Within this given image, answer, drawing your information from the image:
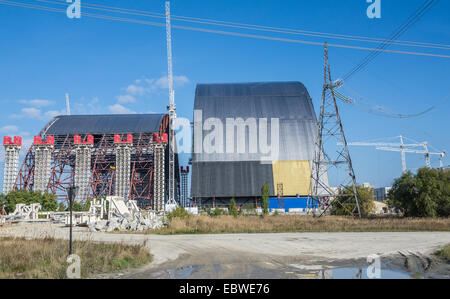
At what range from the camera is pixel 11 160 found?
202ft

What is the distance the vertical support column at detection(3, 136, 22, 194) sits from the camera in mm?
60344

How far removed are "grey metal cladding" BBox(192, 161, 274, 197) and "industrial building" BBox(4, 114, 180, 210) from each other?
649cm

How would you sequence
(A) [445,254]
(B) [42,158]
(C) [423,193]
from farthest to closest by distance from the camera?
(B) [42,158], (C) [423,193], (A) [445,254]

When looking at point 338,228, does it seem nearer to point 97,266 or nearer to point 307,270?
point 307,270

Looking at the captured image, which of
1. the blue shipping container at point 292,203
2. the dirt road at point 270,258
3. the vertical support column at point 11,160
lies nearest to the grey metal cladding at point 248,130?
the blue shipping container at point 292,203

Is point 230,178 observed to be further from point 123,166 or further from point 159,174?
point 123,166

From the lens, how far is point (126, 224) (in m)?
28.9

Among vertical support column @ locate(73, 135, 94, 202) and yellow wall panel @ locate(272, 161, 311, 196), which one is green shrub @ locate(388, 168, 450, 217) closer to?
yellow wall panel @ locate(272, 161, 311, 196)

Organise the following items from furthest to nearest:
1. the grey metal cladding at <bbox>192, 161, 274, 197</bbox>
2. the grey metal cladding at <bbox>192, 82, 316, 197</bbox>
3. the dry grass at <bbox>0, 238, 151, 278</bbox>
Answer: the grey metal cladding at <bbox>192, 82, 316, 197</bbox> < the grey metal cladding at <bbox>192, 161, 274, 197</bbox> < the dry grass at <bbox>0, 238, 151, 278</bbox>

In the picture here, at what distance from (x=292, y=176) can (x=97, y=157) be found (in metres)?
35.6

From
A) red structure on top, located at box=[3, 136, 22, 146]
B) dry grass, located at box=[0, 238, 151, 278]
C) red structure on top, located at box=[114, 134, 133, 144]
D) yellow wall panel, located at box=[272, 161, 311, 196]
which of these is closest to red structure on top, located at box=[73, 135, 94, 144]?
red structure on top, located at box=[114, 134, 133, 144]

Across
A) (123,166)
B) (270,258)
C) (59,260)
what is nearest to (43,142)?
(123,166)

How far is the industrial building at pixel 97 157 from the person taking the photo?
6034 cm
